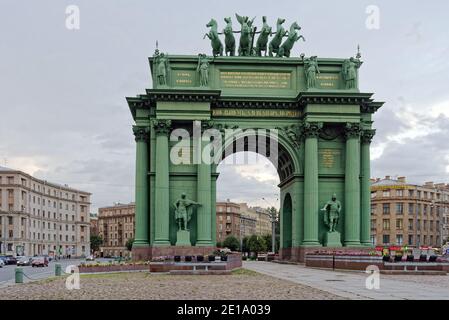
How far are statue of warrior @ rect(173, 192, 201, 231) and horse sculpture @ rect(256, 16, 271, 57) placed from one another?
13.3m

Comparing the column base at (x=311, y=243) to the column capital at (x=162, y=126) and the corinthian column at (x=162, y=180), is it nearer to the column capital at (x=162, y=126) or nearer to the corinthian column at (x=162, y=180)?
the corinthian column at (x=162, y=180)

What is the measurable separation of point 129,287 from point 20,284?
6731 millimetres

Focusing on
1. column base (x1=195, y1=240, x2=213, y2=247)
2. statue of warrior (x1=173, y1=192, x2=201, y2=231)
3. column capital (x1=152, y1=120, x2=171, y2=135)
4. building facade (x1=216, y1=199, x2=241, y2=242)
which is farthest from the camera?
building facade (x1=216, y1=199, x2=241, y2=242)

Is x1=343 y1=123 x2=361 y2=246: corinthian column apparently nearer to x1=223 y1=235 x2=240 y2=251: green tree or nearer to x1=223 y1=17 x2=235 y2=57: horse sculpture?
x1=223 y1=17 x2=235 y2=57: horse sculpture

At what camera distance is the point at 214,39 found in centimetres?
5256

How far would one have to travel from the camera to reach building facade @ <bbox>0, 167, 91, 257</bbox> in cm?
13588

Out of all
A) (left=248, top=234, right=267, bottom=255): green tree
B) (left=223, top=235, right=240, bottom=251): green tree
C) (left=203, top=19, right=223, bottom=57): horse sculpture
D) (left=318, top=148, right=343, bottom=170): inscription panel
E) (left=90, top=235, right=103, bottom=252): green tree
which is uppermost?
(left=203, top=19, right=223, bottom=57): horse sculpture

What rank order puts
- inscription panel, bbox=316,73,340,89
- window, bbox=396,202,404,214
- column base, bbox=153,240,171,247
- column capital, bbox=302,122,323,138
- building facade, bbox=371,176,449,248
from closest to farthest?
column base, bbox=153,240,171,247 < column capital, bbox=302,122,323,138 < inscription panel, bbox=316,73,340,89 < building facade, bbox=371,176,449,248 < window, bbox=396,202,404,214

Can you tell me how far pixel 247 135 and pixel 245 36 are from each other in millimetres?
8082

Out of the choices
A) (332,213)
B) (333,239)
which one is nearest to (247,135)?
(332,213)

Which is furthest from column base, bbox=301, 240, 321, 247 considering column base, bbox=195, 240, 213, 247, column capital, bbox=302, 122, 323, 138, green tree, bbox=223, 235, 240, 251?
green tree, bbox=223, 235, 240, 251

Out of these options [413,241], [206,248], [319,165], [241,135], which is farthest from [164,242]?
[413,241]

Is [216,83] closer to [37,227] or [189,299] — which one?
[189,299]

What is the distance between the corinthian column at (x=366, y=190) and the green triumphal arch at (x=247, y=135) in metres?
0.09
